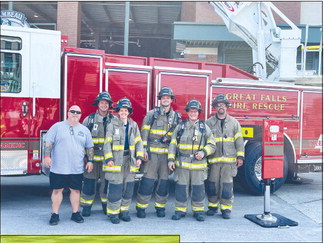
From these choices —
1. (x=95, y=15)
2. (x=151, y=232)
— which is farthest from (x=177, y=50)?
(x=151, y=232)

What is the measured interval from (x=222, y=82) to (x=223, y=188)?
77.5 inches

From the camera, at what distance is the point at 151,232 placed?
467 centimetres

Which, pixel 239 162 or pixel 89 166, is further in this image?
pixel 239 162

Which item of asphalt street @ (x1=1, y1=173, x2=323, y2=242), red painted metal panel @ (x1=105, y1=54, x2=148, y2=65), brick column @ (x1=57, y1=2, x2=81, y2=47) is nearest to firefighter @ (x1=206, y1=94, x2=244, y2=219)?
asphalt street @ (x1=1, y1=173, x2=323, y2=242)

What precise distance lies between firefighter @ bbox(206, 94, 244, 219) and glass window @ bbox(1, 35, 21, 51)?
3.02 metres

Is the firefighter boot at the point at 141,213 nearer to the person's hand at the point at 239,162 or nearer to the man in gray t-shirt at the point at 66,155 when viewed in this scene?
the man in gray t-shirt at the point at 66,155

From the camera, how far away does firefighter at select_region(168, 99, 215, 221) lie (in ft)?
16.8

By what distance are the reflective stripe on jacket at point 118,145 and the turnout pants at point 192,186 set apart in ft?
2.12

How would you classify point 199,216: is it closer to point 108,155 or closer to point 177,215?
point 177,215

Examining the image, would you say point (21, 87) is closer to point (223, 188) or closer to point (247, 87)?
point (223, 188)

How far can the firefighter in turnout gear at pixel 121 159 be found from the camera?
16.1ft

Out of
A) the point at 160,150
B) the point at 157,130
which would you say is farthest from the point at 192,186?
the point at 157,130

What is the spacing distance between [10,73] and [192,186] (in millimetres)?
3066

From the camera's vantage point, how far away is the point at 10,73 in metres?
5.24
